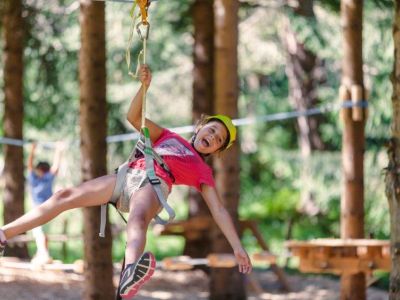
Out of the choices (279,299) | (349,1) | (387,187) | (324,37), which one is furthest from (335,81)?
(387,187)

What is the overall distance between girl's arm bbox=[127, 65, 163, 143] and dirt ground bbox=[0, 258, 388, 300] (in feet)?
16.7

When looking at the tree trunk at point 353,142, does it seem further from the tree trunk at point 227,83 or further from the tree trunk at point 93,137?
the tree trunk at point 93,137

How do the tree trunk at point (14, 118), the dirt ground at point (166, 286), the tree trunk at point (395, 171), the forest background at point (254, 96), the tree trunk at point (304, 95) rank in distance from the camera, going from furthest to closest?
1. the tree trunk at point (304, 95)
2. the forest background at point (254, 96)
3. the tree trunk at point (14, 118)
4. the dirt ground at point (166, 286)
5. the tree trunk at point (395, 171)

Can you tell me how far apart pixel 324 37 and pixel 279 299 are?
8.18 meters

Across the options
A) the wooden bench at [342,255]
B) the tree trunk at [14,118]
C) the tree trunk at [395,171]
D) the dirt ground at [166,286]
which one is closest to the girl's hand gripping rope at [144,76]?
the tree trunk at [395,171]

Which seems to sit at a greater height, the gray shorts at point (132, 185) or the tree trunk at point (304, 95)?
the tree trunk at point (304, 95)

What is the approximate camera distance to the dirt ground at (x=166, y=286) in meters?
12.1

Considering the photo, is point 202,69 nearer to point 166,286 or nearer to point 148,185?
point 166,286

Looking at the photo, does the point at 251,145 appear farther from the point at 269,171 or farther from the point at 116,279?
the point at 116,279

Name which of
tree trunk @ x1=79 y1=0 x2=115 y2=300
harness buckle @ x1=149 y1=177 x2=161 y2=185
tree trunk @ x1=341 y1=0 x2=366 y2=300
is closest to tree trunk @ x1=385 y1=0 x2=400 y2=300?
harness buckle @ x1=149 y1=177 x2=161 y2=185

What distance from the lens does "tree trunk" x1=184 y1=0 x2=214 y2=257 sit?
1459 cm

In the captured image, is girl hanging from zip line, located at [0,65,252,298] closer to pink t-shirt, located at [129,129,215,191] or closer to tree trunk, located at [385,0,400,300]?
pink t-shirt, located at [129,129,215,191]

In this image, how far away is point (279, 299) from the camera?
1368cm

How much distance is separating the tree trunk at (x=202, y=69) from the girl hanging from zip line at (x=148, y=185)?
7.75m
